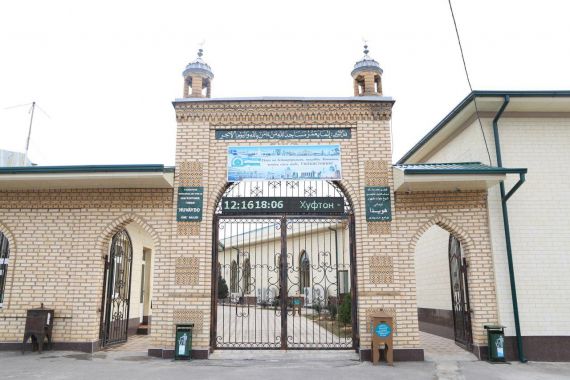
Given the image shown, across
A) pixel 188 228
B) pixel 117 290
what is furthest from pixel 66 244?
pixel 188 228

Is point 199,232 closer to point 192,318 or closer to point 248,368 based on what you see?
point 192,318

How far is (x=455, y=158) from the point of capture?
10602 mm

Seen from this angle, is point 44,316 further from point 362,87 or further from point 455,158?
point 455,158

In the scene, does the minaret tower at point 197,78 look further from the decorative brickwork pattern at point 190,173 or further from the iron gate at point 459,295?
the iron gate at point 459,295

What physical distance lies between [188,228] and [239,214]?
1.03 metres

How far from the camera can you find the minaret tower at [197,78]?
930cm

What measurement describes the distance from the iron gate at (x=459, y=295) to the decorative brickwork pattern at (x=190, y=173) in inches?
216

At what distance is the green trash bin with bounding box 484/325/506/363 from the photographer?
7914mm

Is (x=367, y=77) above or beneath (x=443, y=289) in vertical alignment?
above

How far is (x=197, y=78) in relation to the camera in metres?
9.32

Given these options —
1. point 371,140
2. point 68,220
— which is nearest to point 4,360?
point 68,220

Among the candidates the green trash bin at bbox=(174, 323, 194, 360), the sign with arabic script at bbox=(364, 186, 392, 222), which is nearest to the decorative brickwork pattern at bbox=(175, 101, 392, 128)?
the sign with arabic script at bbox=(364, 186, 392, 222)

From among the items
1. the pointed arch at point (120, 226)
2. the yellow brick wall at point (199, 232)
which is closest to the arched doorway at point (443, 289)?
the yellow brick wall at point (199, 232)

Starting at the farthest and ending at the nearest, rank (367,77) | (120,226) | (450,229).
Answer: (367,77), (120,226), (450,229)
